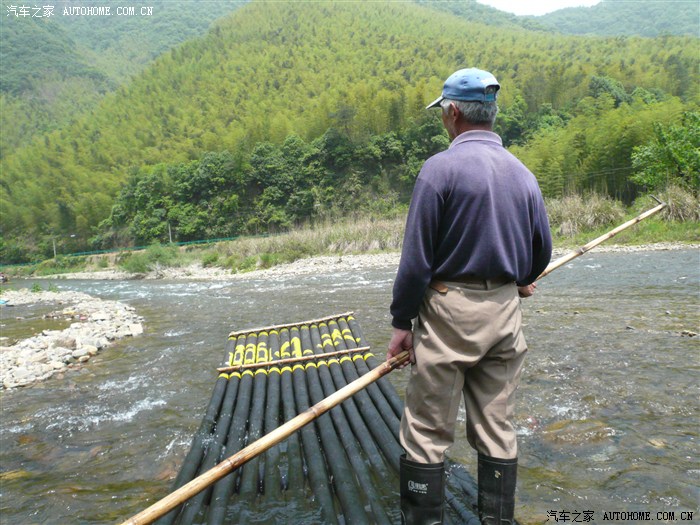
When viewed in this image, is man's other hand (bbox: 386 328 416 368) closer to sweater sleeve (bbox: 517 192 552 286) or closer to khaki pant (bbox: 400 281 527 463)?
khaki pant (bbox: 400 281 527 463)

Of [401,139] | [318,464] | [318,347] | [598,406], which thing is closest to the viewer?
[318,464]

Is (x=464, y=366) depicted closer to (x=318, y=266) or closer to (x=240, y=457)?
(x=240, y=457)

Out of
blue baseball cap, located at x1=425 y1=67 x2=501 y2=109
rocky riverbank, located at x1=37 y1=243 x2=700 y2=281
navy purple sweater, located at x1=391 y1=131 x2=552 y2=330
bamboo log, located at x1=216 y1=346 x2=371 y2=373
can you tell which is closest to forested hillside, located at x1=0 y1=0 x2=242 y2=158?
rocky riverbank, located at x1=37 y1=243 x2=700 y2=281

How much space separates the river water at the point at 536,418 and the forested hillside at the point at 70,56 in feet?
402

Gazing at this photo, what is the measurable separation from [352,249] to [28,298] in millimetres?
16110

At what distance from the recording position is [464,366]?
75.6 inches

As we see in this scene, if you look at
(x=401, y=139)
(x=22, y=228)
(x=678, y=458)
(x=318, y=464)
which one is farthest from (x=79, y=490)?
(x=22, y=228)

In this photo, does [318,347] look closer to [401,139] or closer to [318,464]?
[318,464]

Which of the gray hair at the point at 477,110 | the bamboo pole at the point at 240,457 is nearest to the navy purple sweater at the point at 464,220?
the gray hair at the point at 477,110

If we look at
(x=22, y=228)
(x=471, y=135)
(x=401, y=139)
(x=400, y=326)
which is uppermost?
(x=401, y=139)

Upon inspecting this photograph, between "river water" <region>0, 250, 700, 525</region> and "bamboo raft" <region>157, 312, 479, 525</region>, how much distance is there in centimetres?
52

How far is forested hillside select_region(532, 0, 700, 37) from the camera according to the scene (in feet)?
442

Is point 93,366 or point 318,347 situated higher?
point 318,347

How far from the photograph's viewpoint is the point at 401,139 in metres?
50.5
